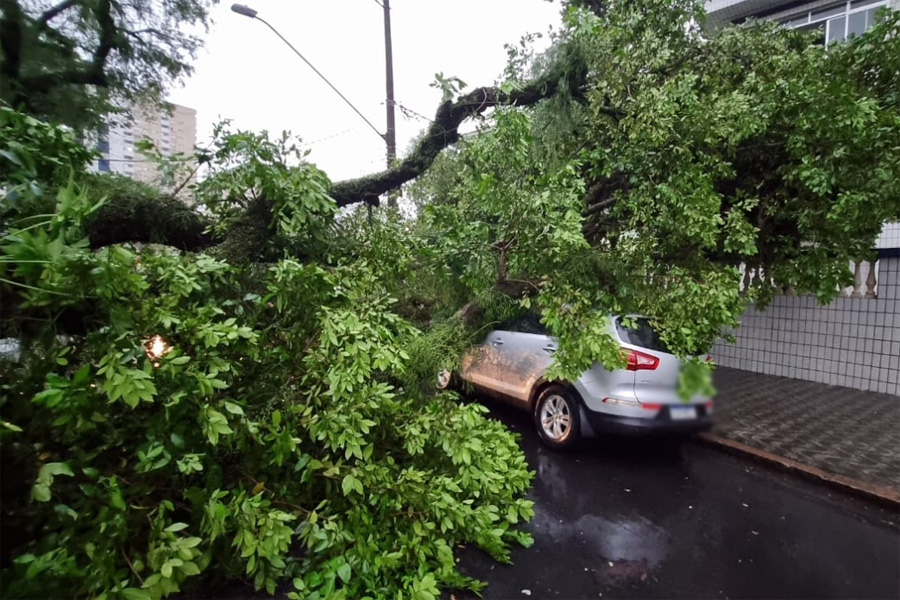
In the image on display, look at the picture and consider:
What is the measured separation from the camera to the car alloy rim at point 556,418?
3.33 metres

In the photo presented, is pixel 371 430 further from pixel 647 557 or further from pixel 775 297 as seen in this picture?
pixel 775 297

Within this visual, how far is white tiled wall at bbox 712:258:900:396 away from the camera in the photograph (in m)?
1.23

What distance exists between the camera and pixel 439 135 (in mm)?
3902

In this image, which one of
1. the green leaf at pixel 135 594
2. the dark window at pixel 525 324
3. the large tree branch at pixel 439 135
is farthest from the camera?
the large tree branch at pixel 439 135

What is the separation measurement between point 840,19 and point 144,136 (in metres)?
8.55

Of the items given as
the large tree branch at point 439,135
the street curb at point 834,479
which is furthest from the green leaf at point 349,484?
the large tree branch at point 439,135

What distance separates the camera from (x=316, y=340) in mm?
2318

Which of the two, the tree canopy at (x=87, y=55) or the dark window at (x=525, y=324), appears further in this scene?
the dark window at (x=525, y=324)

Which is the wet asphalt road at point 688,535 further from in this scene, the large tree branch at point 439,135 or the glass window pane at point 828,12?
the glass window pane at point 828,12

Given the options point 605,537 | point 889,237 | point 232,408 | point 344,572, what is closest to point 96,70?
point 232,408

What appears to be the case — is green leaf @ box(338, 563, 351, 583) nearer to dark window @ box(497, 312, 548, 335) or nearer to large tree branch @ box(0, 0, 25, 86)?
dark window @ box(497, 312, 548, 335)

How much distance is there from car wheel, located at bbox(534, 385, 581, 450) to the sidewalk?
1.45 metres

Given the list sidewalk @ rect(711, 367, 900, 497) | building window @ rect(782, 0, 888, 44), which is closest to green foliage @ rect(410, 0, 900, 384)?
sidewalk @ rect(711, 367, 900, 497)

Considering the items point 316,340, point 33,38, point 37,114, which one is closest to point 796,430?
point 316,340
